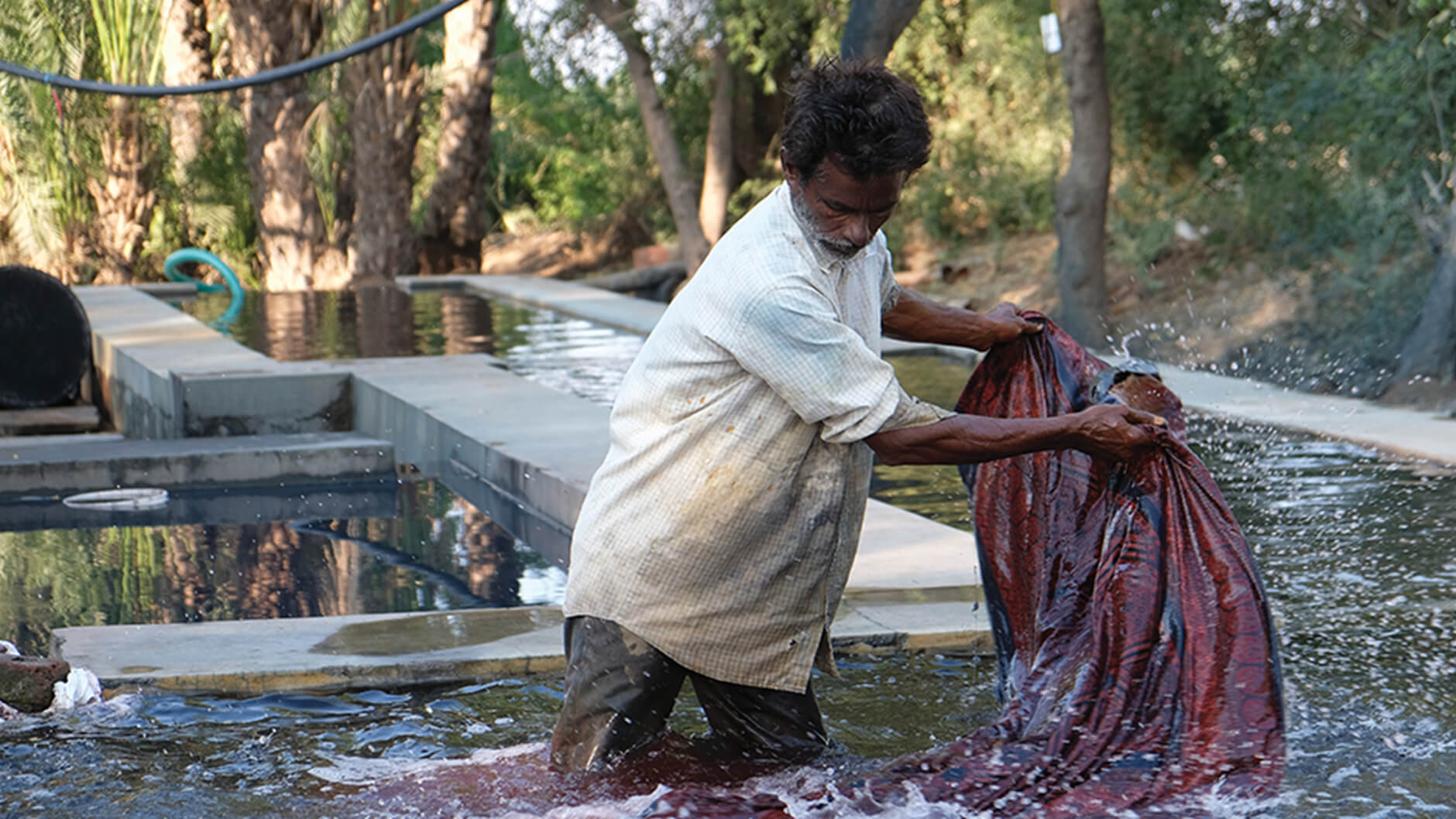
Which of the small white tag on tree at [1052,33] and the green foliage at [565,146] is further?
the green foliage at [565,146]

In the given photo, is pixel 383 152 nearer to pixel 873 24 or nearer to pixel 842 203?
pixel 873 24

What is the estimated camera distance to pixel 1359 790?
3260 mm

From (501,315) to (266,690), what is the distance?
31.7ft

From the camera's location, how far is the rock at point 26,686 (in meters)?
3.78

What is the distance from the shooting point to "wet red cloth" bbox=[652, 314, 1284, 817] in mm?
2873

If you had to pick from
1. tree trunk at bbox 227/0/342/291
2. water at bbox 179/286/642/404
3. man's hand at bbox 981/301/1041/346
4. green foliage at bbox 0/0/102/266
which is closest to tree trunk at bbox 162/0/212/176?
tree trunk at bbox 227/0/342/291

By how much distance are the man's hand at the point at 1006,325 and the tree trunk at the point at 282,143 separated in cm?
1510

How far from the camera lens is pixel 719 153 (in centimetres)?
1952

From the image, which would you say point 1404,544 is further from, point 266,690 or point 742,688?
point 266,690

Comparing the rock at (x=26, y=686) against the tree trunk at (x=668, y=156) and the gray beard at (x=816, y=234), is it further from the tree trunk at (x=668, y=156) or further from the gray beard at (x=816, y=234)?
the tree trunk at (x=668, y=156)

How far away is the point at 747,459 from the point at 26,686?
2.02 meters

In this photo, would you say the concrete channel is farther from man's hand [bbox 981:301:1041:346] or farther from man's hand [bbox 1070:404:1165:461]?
man's hand [bbox 1070:404:1165:461]

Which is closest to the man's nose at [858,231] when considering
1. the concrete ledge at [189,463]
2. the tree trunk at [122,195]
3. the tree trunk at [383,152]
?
the concrete ledge at [189,463]

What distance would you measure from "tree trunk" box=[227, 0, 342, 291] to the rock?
563 inches
